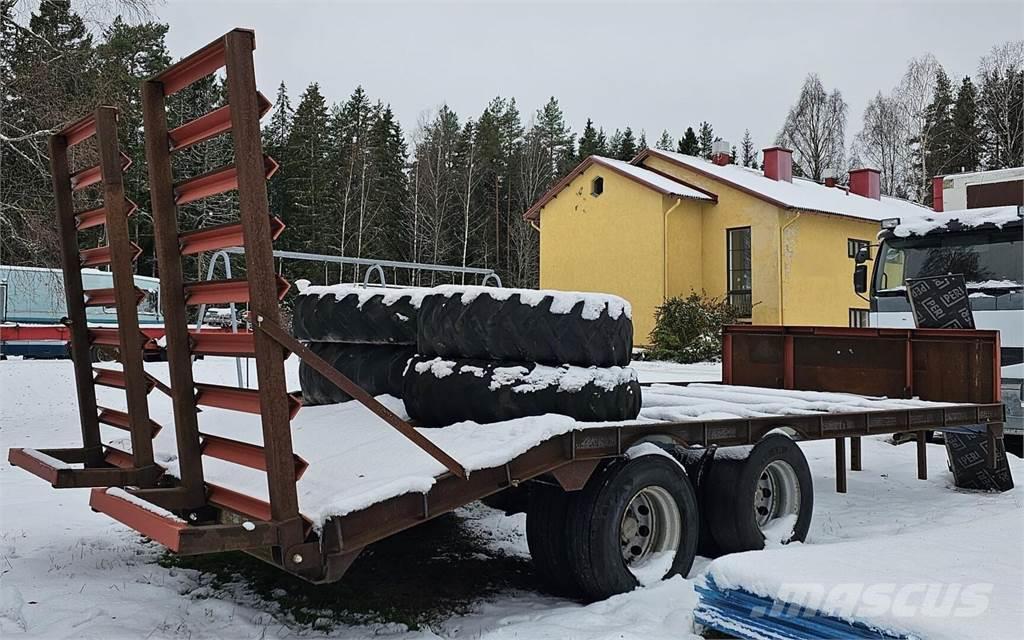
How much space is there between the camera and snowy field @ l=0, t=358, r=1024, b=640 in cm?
414

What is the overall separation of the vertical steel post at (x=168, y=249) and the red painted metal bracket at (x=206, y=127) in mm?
67

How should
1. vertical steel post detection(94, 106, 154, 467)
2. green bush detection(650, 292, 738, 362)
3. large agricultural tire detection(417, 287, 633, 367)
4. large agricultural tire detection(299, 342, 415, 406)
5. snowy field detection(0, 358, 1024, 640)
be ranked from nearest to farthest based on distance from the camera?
1. snowy field detection(0, 358, 1024, 640)
2. vertical steel post detection(94, 106, 154, 467)
3. large agricultural tire detection(417, 287, 633, 367)
4. large agricultural tire detection(299, 342, 415, 406)
5. green bush detection(650, 292, 738, 362)

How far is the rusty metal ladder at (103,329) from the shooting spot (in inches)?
178

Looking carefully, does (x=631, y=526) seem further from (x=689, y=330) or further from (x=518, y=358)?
(x=689, y=330)

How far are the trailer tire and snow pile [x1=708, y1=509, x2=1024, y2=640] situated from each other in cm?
97

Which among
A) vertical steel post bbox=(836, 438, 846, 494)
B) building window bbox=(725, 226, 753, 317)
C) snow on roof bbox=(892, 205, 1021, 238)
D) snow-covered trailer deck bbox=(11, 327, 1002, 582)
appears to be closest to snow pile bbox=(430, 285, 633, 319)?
snow-covered trailer deck bbox=(11, 327, 1002, 582)

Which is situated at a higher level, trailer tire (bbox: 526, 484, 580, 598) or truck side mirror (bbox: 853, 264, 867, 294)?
truck side mirror (bbox: 853, 264, 867, 294)

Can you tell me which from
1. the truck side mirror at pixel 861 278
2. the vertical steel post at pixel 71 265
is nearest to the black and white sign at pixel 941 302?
the truck side mirror at pixel 861 278

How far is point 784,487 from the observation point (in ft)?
20.7

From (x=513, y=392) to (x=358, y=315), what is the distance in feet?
6.02

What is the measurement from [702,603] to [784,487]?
7.62ft

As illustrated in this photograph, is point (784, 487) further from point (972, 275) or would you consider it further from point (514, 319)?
point (972, 275)

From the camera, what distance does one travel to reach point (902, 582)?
13.0 ft

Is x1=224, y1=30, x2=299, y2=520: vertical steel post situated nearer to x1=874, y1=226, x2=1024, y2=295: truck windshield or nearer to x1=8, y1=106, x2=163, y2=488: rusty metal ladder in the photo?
x1=8, y1=106, x2=163, y2=488: rusty metal ladder
